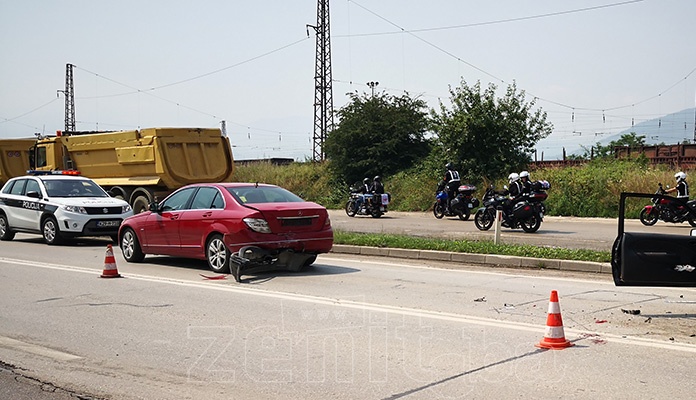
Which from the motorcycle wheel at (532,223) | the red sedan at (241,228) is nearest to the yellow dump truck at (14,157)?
the red sedan at (241,228)

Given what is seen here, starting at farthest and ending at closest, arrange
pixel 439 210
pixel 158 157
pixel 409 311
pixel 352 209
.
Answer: pixel 352 209, pixel 439 210, pixel 158 157, pixel 409 311

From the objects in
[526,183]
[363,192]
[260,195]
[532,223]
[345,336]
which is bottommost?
[345,336]

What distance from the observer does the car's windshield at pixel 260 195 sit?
12250 millimetres

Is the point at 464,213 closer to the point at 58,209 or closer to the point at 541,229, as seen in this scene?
the point at 541,229

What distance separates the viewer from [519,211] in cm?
2003

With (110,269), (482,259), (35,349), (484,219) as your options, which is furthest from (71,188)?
(35,349)

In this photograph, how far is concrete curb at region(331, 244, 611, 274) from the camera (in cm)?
1248

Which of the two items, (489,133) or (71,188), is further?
(489,133)

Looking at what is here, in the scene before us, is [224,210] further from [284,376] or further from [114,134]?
[114,134]

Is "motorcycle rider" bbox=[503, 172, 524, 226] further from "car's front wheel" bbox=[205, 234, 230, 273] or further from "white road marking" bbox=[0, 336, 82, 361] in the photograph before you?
"white road marking" bbox=[0, 336, 82, 361]

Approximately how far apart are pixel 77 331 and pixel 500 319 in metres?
4.57

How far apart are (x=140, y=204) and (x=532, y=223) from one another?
12.2m

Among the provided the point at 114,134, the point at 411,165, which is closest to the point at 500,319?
the point at 114,134

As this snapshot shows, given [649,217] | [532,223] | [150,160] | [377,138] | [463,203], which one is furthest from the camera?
[377,138]
